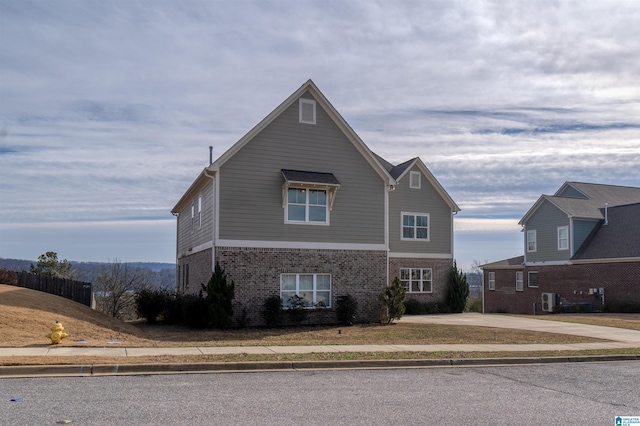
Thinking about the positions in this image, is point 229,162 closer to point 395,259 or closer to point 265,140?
point 265,140

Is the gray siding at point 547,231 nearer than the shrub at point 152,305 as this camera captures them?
No

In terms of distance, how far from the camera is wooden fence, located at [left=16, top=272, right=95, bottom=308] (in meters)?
26.3

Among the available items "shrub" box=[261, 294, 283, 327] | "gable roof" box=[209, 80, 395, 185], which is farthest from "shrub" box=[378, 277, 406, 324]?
"gable roof" box=[209, 80, 395, 185]

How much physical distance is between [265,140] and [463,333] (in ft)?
32.9

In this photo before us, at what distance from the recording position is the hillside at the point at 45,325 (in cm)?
1577

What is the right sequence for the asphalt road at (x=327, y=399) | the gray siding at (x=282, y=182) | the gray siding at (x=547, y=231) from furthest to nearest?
the gray siding at (x=547, y=231) → the gray siding at (x=282, y=182) → the asphalt road at (x=327, y=399)

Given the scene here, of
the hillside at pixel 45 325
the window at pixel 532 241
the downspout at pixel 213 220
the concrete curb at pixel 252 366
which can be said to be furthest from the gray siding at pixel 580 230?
the hillside at pixel 45 325

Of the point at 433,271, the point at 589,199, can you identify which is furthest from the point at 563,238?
the point at 433,271

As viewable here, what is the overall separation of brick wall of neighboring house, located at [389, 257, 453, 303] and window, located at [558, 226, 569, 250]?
900 centimetres

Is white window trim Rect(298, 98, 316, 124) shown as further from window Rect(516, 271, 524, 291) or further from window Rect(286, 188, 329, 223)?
window Rect(516, 271, 524, 291)

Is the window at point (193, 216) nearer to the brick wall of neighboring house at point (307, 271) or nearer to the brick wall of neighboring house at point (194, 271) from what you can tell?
the brick wall of neighboring house at point (194, 271)

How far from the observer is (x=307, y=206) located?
24.1 m

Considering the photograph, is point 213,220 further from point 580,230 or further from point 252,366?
point 580,230

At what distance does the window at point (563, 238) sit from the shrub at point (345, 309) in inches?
867
